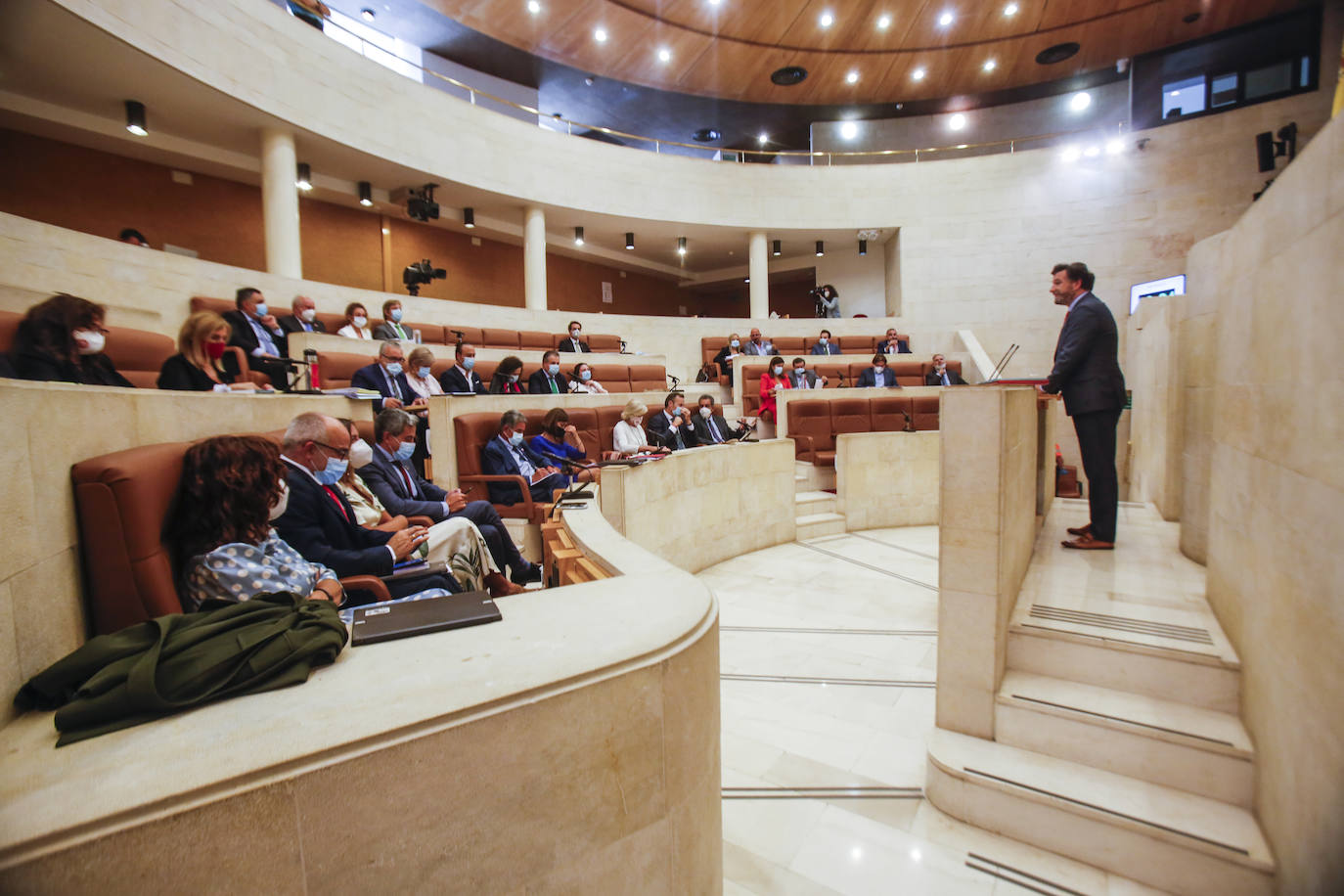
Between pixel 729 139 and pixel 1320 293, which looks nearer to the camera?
pixel 1320 293

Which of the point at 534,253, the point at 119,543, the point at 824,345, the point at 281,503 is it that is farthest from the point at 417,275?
the point at 119,543

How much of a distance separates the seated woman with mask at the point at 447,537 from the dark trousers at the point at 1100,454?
2806 mm

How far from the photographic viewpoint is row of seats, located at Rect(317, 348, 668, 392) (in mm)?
5136

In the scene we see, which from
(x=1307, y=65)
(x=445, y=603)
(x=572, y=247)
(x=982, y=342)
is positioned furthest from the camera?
(x=572, y=247)

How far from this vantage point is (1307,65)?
8836 millimetres

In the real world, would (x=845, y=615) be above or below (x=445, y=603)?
below

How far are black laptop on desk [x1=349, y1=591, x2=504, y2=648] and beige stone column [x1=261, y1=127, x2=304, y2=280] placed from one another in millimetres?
7181

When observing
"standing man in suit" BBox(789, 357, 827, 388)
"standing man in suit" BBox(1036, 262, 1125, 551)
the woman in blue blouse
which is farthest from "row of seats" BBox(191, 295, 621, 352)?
"standing man in suit" BBox(1036, 262, 1125, 551)

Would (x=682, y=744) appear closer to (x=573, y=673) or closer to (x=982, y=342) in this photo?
(x=573, y=673)

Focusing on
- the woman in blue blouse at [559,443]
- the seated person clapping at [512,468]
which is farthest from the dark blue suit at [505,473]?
the woman in blue blouse at [559,443]

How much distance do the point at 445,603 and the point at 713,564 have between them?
3508 millimetres

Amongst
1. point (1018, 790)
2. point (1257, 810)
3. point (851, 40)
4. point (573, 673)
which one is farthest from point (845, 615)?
point (851, 40)

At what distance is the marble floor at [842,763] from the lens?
1.65 meters

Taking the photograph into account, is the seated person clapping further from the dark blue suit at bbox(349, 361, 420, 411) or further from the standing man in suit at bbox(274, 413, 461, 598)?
the standing man in suit at bbox(274, 413, 461, 598)
